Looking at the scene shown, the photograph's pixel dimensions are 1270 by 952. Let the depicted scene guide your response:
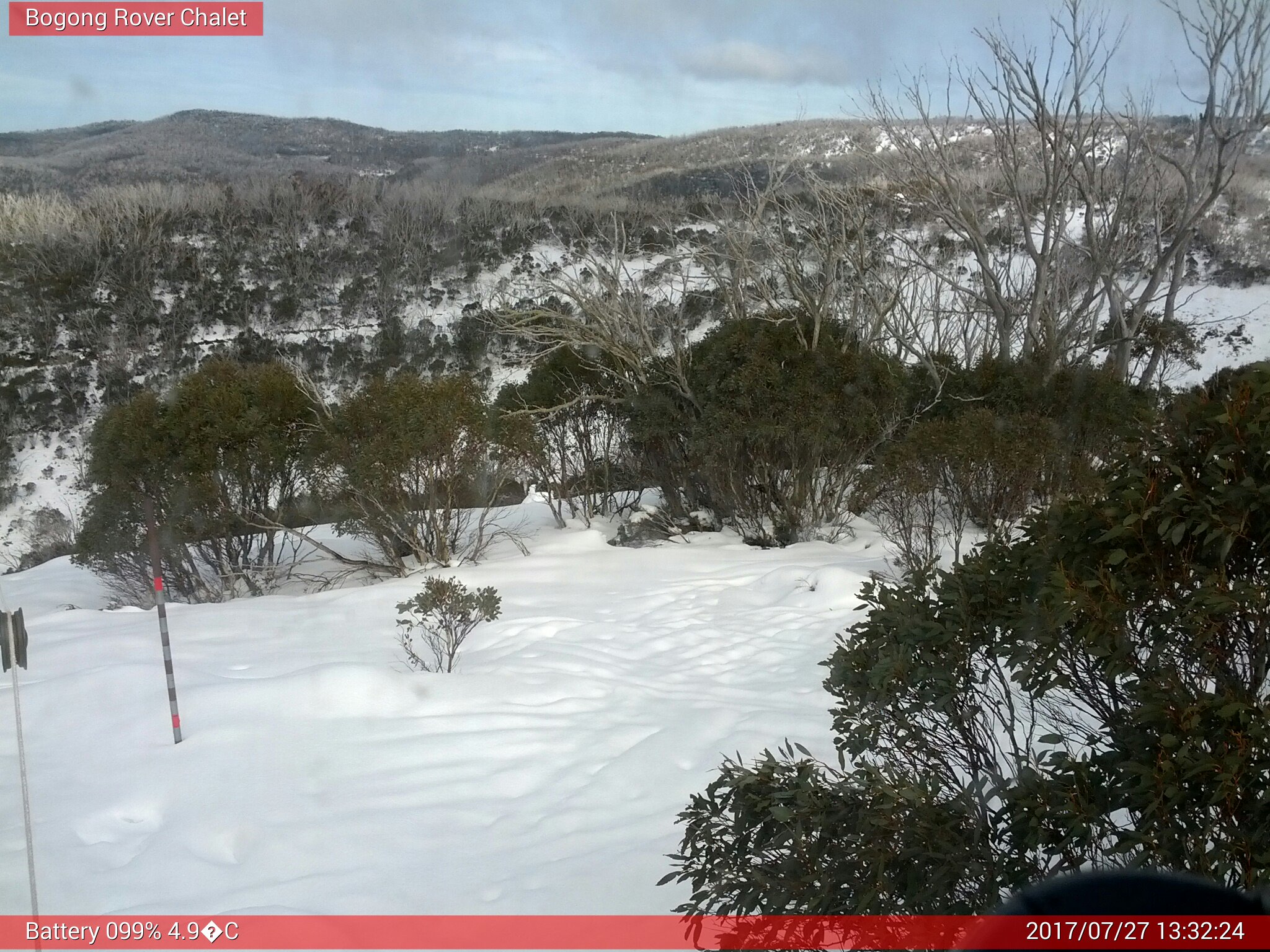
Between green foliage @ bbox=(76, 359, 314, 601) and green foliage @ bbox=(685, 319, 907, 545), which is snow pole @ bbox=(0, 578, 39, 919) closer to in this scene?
green foliage @ bbox=(76, 359, 314, 601)

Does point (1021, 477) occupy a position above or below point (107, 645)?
above

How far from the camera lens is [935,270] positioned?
12.2 metres

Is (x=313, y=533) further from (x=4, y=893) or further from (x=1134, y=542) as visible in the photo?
(x=1134, y=542)

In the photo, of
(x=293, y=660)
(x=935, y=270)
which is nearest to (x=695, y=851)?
(x=293, y=660)

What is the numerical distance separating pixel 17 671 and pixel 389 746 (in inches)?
71.9

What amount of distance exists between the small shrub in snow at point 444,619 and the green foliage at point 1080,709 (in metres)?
3.50

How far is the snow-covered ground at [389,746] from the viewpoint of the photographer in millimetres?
3043

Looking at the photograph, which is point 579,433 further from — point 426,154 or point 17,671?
point 426,154

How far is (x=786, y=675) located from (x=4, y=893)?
12.5 feet

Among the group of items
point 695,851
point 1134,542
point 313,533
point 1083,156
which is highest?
point 1083,156

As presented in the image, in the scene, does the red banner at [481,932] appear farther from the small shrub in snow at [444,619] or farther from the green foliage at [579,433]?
the green foliage at [579,433]

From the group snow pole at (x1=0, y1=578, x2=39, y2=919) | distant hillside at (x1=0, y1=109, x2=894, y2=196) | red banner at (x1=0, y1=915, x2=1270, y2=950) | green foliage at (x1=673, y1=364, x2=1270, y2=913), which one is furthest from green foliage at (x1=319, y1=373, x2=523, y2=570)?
green foliage at (x1=673, y1=364, x2=1270, y2=913)

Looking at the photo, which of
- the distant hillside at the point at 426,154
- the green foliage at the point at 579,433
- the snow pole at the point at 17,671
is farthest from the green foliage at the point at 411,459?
the snow pole at the point at 17,671

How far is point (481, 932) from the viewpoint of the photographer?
2.74 m
